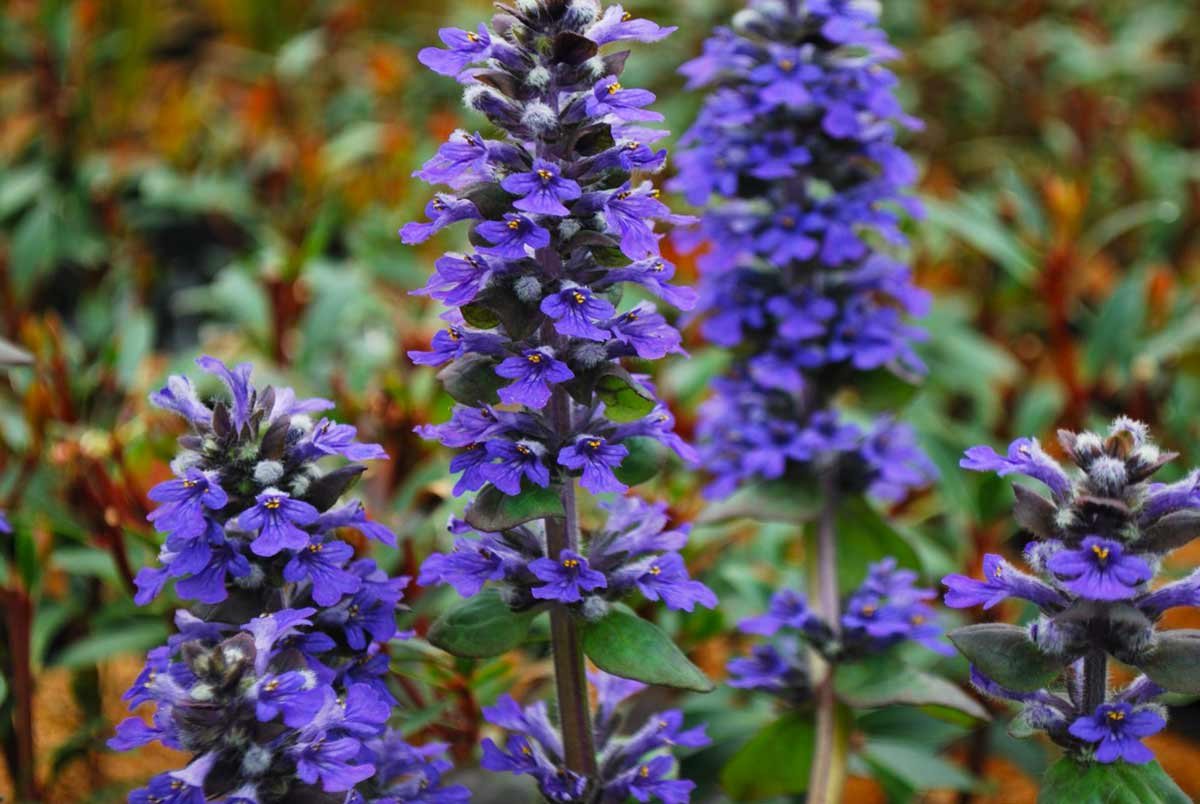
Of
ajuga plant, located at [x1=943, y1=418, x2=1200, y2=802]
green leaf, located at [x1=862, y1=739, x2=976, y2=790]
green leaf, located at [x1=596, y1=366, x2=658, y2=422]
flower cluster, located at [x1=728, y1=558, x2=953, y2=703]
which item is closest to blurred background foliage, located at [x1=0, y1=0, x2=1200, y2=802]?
green leaf, located at [x1=862, y1=739, x2=976, y2=790]

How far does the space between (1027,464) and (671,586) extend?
21.3 inches

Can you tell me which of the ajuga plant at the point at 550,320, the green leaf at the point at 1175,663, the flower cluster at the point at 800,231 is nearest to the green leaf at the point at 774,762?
the flower cluster at the point at 800,231

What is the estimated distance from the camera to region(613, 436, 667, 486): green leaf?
1.86m

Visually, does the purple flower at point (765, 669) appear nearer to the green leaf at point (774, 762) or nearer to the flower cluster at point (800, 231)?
the green leaf at point (774, 762)

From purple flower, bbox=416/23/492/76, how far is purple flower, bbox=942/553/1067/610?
3.21 ft

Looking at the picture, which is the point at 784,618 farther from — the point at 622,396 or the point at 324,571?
the point at 324,571

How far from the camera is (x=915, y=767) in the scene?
2.55 metres

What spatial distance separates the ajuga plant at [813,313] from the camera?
230 centimetres

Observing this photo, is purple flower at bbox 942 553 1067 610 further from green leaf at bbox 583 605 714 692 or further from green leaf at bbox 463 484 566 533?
green leaf at bbox 463 484 566 533

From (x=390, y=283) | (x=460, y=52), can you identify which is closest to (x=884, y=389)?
(x=460, y=52)

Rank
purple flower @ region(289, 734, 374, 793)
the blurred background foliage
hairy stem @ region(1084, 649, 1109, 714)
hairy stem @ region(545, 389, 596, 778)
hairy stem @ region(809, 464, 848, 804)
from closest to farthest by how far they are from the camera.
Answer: purple flower @ region(289, 734, 374, 793) < hairy stem @ region(1084, 649, 1109, 714) < hairy stem @ region(545, 389, 596, 778) < hairy stem @ region(809, 464, 848, 804) < the blurred background foliage

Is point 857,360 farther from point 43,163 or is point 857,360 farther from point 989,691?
point 43,163

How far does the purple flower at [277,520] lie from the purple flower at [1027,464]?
0.90m

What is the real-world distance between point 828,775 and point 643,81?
4.00 m
